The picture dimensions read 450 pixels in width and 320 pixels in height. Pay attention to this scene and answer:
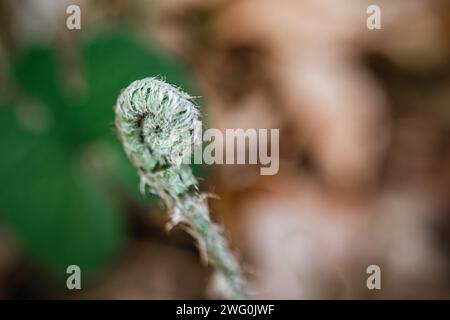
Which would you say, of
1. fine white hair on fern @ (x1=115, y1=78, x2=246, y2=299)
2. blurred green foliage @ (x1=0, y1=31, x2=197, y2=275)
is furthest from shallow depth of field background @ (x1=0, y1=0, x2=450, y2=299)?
fine white hair on fern @ (x1=115, y1=78, x2=246, y2=299)

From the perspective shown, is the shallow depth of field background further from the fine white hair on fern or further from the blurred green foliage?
the fine white hair on fern

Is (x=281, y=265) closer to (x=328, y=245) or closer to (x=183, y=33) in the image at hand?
(x=328, y=245)

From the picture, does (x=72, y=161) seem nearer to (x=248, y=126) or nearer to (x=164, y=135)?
(x=248, y=126)

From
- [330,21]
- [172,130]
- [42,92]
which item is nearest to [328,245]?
[330,21]

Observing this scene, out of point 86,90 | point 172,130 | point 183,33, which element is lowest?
point 172,130

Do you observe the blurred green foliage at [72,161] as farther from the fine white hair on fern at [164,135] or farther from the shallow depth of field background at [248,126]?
the fine white hair on fern at [164,135]

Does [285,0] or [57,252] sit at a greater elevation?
[285,0]

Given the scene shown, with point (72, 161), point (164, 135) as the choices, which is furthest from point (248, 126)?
point (164, 135)
